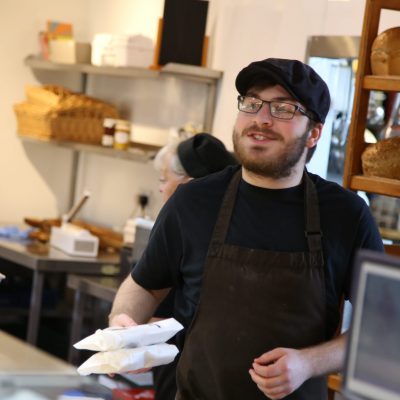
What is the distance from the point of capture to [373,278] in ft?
3.77

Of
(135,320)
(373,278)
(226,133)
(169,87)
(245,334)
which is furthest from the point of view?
(169,87)

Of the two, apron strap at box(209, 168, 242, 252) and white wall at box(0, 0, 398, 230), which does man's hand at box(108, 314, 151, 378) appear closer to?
apron strap at box(209, 168, 242, 252)

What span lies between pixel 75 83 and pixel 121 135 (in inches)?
43.2

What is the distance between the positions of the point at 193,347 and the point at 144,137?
353 centimetres

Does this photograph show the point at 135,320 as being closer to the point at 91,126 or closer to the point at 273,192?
the point at 273,192

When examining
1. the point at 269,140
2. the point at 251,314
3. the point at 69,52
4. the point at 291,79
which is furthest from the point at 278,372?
the point at 69,52

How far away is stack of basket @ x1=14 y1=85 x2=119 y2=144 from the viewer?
18.7 feet

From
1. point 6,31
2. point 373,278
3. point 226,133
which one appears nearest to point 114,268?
point 226,133

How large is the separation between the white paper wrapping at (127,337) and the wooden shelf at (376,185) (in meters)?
0.92

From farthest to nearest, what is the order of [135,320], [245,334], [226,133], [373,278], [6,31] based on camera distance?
1. [6,31]
2. [226,133]
3. [135,320]
4. [245,334]
5. [373,278]

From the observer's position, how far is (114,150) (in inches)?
213

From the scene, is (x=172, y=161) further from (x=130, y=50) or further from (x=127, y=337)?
(x=130, y=50)

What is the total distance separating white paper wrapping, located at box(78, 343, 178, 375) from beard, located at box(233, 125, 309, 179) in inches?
20.2

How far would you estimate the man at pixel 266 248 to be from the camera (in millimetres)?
2191
